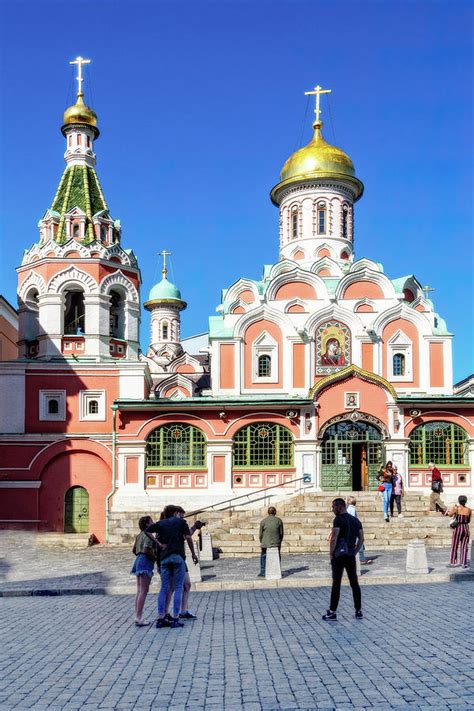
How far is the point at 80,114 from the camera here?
2775 centimetres

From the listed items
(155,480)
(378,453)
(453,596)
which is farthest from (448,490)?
(453,596)

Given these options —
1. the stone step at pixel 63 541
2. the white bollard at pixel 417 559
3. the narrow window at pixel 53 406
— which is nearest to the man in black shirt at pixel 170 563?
the white bollard at pixel 417 559

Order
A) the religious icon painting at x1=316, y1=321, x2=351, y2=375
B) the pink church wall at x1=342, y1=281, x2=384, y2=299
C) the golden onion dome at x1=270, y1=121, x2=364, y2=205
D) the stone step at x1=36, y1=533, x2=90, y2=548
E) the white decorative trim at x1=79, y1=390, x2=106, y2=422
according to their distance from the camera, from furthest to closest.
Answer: the golden onion dome at x1=270, y1=121, x2=364, y2=205, the pink church wall at x1=342, y1=281, x2=384, y2=299, the religious icon painting at x1=316, y1=321, x2=351, y2=375, the white decorative trim at x1=79, y1=390, x2=106, y2=422, the stone step at x1=36, y1=533, x2=90, y2=548

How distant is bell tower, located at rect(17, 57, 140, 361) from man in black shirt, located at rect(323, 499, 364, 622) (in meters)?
16.6

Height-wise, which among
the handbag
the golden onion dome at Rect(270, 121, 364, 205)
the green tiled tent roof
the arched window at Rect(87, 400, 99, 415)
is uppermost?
the golden onion dome at Rect(270, 121, 364, 205)

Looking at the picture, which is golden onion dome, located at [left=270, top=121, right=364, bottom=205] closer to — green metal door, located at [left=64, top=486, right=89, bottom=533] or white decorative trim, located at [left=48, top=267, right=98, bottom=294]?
white decorative trim, located at [left=48, top=267, right=98, bottom=294]

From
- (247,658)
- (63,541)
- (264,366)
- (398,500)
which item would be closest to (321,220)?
(264,366)

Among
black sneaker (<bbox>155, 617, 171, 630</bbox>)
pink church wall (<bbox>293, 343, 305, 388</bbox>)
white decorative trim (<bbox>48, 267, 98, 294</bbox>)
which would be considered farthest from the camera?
pink church wall (<bbox>293, 343, 305, 388</bbox>)

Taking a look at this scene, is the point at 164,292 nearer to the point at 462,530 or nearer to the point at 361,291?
the point at 361,291

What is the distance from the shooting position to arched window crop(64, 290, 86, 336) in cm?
2678

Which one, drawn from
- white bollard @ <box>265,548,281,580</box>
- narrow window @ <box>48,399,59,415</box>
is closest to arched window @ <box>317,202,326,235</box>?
narrow window @ <box>48,399,59,415</box>

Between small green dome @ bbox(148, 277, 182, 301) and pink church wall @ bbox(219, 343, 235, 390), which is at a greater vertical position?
small green dome @ bbox(148, 277, 182, 301)

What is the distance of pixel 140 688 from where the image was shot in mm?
7043

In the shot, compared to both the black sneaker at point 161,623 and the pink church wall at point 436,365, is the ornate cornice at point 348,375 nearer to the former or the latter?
the pink church wall at point 436,365
